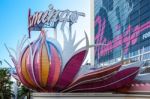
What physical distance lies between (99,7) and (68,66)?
317 ft

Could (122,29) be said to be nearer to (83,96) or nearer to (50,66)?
(83,96)

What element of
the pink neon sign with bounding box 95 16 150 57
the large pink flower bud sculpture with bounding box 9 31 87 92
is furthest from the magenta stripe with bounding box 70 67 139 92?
the pink neon sign with bounding box 95 16 150 57

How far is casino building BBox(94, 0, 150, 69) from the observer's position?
3669 inches

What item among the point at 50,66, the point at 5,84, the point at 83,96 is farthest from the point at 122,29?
the point at 50,66

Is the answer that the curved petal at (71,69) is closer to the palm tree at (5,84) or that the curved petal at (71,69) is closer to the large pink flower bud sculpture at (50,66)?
the large pink flower bud sculpture at (50,66)

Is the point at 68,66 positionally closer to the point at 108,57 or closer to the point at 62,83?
the point at 62,83

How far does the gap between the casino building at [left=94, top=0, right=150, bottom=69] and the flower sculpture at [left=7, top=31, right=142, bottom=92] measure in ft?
159

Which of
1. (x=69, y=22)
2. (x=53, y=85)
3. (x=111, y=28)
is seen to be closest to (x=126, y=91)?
(x=53, y=85)

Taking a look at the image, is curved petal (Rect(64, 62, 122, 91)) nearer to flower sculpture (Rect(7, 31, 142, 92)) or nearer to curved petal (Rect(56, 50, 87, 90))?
flower sculpture (Rect(7, 31, 142, 92))

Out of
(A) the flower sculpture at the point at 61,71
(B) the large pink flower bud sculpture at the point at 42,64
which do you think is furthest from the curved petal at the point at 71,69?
(B) the large pink flower bud sculpture at the point at 42,64

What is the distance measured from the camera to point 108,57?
119875 millimetres

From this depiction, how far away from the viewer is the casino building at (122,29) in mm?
93188

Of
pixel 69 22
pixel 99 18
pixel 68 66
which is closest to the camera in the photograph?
pixel 68 66

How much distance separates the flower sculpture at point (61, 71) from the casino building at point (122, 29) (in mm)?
48394
